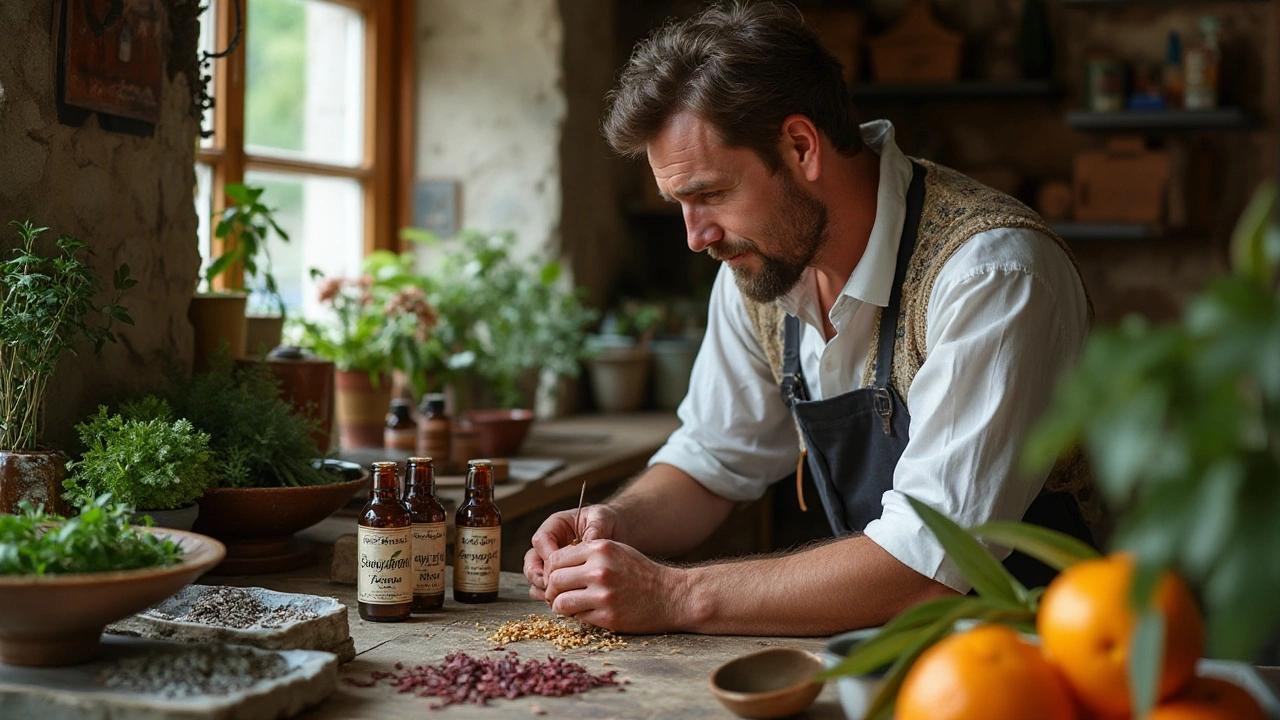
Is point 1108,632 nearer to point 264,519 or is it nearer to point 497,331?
point 264,519

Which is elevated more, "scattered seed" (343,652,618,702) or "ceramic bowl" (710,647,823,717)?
"ceramic bowl" (710,647,823,717)

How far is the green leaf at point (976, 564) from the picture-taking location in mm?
1070

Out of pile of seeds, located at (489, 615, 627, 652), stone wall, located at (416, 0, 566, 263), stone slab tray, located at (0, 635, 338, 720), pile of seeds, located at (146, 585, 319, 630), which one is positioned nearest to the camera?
stone slab tray, located at (0, 635, 338, 720)

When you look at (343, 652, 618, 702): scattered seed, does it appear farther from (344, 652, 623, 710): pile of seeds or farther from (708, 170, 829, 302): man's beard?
(708, 170, 829, 302): man's beard

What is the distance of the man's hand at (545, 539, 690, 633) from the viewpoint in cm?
158

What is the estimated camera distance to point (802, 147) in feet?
6.43

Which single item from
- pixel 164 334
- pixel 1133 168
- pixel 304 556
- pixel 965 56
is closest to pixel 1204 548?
pixel 304 556

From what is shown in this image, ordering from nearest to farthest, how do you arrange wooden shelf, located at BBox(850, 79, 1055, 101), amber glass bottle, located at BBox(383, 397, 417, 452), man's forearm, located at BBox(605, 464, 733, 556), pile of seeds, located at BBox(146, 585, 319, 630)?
pile of seeds, located at BBox(146, 585, 319, 630) → man's forearm, located at BBox(605, 464, 733, 556) → amber glass bottle, located at BBox(383, 397, 417, 452) → wooden shelf, located at BBox(850, 79, 1055, 101)

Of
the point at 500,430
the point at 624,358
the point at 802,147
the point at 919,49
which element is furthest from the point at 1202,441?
the point at 919,49

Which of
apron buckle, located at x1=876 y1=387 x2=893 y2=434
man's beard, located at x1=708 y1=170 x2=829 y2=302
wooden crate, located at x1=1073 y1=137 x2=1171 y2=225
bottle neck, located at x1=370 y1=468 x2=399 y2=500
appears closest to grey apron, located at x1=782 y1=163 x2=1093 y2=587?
apron buckle, located at x1=876 y1=387 x2=893 y2=434

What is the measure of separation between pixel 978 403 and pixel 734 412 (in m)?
0.68

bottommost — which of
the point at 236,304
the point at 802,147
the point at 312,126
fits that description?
the point at 236,304

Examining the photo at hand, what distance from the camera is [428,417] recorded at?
8.69 ft

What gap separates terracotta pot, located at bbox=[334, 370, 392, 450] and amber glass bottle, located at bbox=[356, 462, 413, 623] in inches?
52.0
